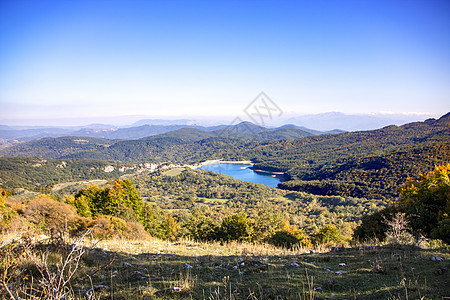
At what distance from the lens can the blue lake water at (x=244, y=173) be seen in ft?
400

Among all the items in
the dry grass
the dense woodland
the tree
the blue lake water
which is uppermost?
the dry grass

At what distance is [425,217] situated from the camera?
1270 centimetres

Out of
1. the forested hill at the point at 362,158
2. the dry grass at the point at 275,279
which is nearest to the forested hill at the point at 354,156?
the forested hill at the point at 362,158

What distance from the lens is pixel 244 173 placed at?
146 metres

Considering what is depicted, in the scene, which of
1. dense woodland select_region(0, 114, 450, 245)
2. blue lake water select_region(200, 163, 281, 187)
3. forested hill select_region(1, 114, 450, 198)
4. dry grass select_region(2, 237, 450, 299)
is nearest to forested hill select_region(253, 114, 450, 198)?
forested hill select_region(1, 114, 450, 198)

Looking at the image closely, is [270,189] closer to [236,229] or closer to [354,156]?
[354,156]

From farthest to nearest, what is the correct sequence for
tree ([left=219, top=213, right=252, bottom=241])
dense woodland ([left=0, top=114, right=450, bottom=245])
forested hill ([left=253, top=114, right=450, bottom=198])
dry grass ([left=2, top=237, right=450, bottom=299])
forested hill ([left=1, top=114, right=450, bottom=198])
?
1. forested hill ([left=1, top=114, right=450, bottom=198])
2. forested hill ([left=253, top=114, right=450, bottom=198])
3. dense woodland ([left=0, top=114, right=450, bottom=245])
4. tree ([left=219, top=213, right=252, bottom=241])
5. dry grass ([left=2, top=237, right=450, bottom=299])

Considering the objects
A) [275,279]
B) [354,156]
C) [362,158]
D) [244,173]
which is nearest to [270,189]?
[362,158]

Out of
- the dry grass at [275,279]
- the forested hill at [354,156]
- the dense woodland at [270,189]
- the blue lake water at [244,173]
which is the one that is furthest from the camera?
the blue lake water at [244,173]

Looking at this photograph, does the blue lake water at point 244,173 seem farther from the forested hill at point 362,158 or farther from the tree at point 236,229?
the tree at point 236,229

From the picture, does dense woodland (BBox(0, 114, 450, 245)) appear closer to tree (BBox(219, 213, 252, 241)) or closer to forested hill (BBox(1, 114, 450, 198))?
tree (BBox(219, 213, 252, 241))

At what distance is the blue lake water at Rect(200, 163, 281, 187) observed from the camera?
4800 inches

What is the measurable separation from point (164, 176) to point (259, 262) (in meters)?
127

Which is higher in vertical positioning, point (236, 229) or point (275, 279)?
point (275, 279)
